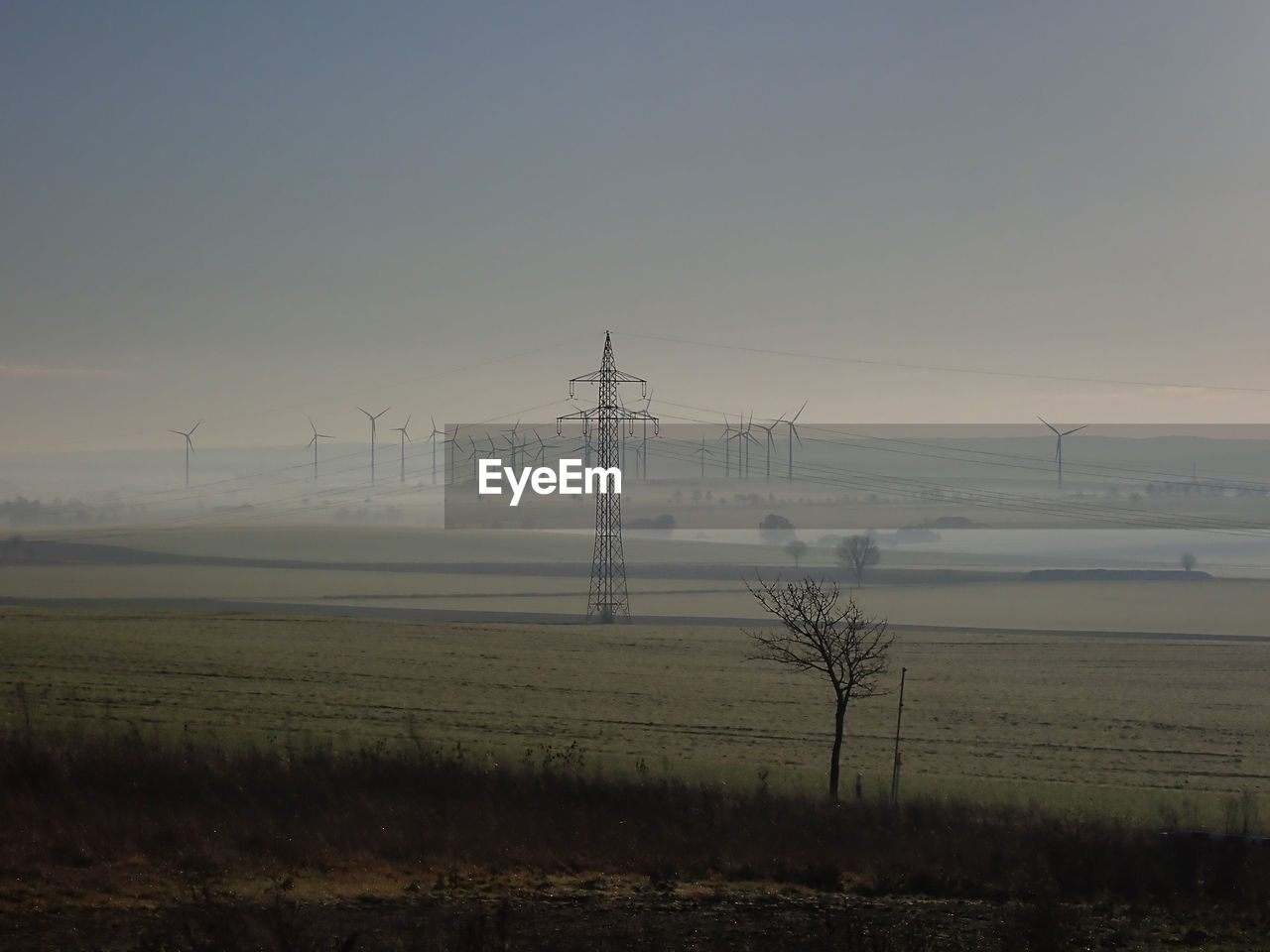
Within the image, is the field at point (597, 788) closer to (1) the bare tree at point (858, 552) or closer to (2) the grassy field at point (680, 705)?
(2) the grassy field at point (680, 705)

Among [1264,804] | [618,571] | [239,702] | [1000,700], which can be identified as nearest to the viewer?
[1264,804]

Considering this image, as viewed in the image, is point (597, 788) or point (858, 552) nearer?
point (597, 788)

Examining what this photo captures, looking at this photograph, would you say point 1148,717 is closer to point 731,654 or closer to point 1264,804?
point 1264,804

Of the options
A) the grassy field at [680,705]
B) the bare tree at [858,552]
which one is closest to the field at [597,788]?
the grassy field at [680,705]

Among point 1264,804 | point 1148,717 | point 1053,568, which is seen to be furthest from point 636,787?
point 1053,568

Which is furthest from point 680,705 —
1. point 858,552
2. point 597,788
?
point 858,552

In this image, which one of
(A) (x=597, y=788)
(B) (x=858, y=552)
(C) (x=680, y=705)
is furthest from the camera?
(B) (x=858, y=552)

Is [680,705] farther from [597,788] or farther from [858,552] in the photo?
[858,552]

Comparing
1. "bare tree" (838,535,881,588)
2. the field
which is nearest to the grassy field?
the field
